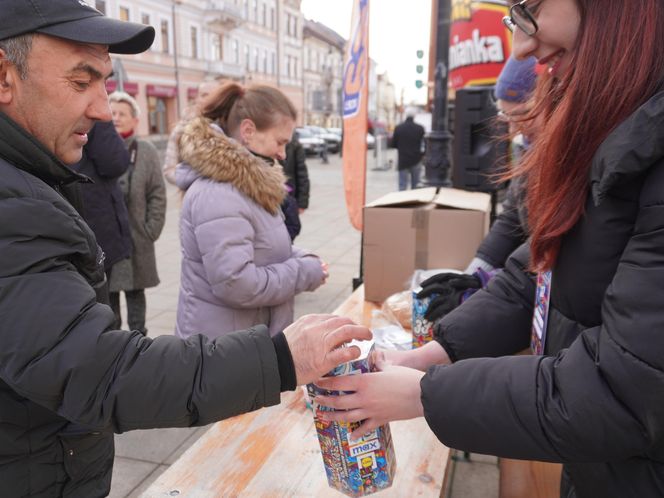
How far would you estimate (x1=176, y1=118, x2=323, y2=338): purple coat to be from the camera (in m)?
2.51

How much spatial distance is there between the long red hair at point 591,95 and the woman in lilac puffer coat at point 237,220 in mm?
1501

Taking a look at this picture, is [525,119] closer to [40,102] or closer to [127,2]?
[40,102]

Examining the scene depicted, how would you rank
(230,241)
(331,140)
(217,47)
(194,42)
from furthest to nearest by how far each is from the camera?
(217,47)
(194,42)
(331,140)
(230,241)

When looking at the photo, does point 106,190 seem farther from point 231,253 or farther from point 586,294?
point 586,294

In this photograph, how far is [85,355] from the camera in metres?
1.07

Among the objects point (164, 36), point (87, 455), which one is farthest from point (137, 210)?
point (164, 36)

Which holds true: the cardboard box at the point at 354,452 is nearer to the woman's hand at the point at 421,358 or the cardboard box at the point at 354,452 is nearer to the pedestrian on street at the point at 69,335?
the pedestrian on street at the point at 69,335

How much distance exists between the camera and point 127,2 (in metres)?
30.8

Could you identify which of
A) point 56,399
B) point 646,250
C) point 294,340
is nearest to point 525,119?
point 646,250

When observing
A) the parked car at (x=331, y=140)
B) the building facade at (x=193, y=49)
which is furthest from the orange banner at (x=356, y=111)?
the parked car at (x=331, y=140)

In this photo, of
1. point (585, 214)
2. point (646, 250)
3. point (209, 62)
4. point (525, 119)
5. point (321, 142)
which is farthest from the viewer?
point (209, 62)

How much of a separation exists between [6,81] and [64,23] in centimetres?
17

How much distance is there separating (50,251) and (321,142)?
2896 centimetres

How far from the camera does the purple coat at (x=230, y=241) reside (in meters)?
2.51
